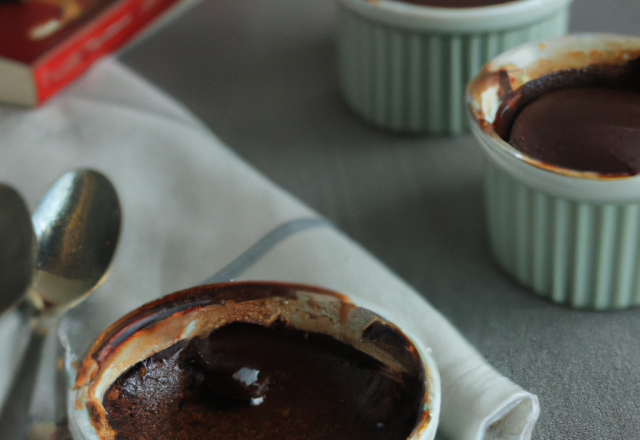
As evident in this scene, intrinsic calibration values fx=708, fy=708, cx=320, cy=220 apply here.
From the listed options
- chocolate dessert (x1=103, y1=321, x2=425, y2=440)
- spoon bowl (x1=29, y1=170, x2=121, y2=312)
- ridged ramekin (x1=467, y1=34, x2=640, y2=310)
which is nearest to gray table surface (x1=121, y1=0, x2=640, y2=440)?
ridged ramekin (x1=467, y1=34, x2=640, y2=310)

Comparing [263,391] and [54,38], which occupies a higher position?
[54,38]

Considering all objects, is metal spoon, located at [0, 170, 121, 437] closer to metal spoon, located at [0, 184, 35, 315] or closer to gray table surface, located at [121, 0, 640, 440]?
metal spoon, located at [0, 184, 35, 315]

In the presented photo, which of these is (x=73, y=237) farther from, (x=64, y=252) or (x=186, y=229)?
(x=186, y=229)

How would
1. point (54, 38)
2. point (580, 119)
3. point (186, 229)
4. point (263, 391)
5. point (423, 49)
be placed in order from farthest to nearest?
point (54, 38), point (423, 49), point (186, 229), point (580, 119), point (263, 391)

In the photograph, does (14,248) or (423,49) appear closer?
(14,248)

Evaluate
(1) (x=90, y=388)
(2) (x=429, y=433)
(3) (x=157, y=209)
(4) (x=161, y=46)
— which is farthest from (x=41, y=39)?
(2) (x=429, y=433)

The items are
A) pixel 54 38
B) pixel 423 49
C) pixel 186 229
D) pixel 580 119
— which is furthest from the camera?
pixel 54 38

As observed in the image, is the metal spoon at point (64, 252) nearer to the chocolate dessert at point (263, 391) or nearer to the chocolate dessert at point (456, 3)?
the chocolate dessert at point (263, 391)

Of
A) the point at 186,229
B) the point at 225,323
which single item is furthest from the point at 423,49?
the point at 225,323
